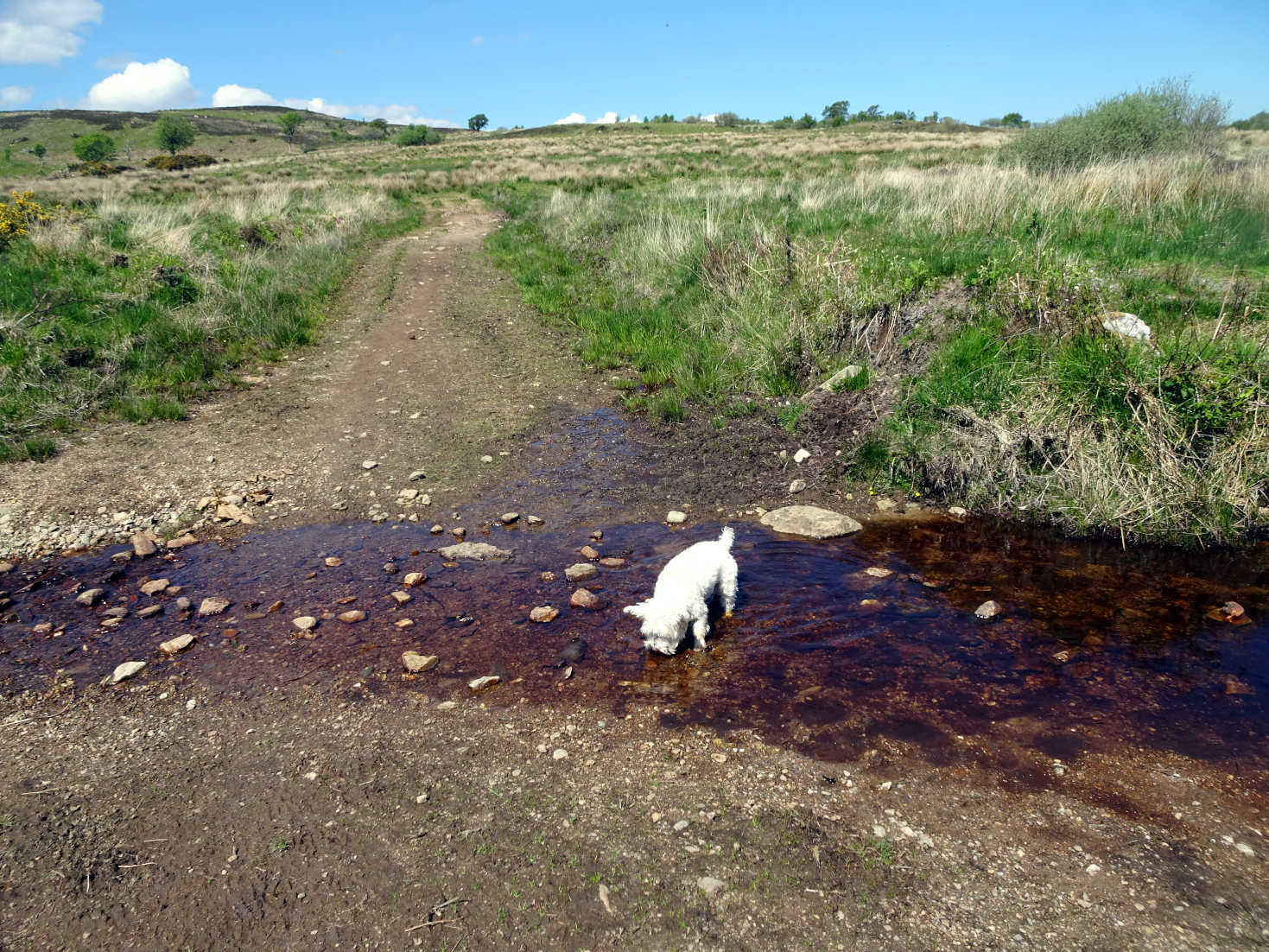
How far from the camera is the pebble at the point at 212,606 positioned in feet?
14.6

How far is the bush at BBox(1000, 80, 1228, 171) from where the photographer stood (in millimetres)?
14867

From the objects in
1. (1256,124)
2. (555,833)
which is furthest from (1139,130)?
(1256,124)

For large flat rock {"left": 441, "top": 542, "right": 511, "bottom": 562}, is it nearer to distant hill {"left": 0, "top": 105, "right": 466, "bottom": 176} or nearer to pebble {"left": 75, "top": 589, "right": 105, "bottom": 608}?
pebble {"left": 75, "top": 589, "right": 105, "bottom": 608}

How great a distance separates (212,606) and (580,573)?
8.03 feet

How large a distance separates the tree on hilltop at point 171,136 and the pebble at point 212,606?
239 ft

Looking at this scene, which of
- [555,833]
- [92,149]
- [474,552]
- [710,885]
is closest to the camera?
[710,885]

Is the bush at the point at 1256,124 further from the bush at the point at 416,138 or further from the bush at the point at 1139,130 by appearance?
the bush at the point at 416,138

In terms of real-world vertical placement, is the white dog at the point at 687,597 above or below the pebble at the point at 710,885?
above

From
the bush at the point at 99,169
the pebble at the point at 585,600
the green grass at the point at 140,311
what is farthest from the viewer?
the bush at the point at 99,169

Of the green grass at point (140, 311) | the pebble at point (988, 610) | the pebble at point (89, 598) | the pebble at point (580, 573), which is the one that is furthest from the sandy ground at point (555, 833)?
the green grass at point (140, 311)

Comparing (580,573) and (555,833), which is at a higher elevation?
(580,573)

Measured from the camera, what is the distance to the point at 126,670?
388cm

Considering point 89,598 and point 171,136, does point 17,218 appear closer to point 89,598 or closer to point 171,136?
point 89,598

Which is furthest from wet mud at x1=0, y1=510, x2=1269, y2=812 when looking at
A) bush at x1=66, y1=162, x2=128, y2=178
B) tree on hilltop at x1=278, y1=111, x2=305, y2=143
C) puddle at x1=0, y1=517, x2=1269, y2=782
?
tree on hilltop at x1=278, y1=111, x2=305, y2=143
